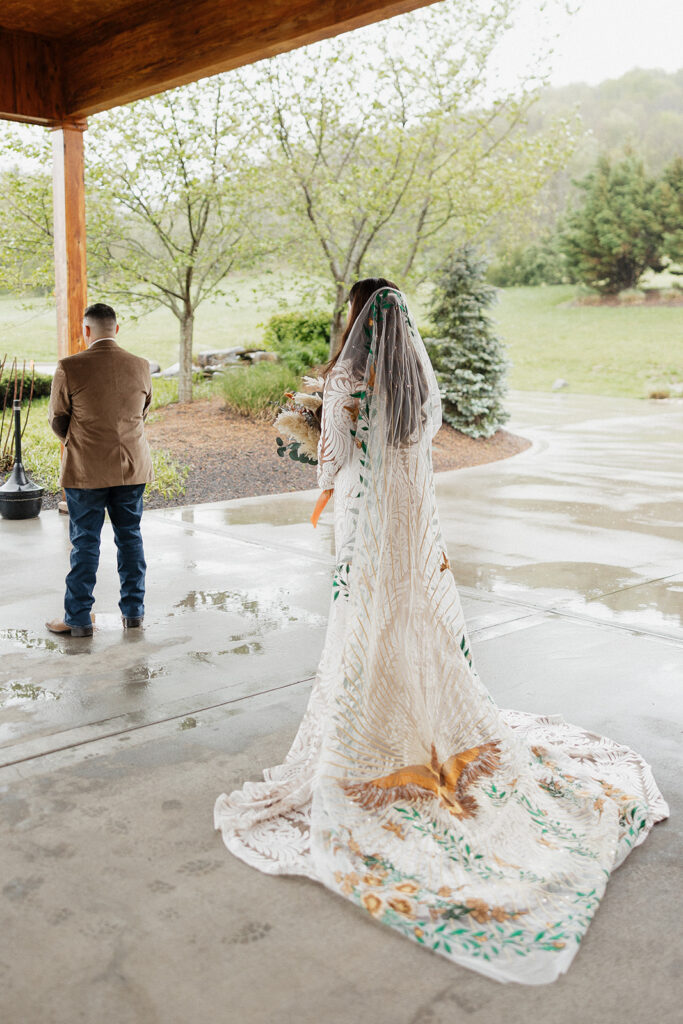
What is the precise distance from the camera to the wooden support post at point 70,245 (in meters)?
8.09

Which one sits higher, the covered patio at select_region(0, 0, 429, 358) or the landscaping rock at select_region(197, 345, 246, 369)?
the covered patio at select_region(0, 0, 429, 358)

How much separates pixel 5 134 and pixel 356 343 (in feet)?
36.9

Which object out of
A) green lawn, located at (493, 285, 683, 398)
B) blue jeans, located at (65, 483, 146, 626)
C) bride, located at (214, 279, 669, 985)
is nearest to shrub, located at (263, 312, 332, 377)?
blue jeans, located at (65, 483, 146, 626)

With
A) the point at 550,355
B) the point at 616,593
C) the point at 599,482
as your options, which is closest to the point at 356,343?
the point at 616,593

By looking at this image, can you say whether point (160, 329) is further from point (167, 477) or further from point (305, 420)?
point (305, 420)

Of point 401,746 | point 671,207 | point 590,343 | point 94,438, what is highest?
point 671,207

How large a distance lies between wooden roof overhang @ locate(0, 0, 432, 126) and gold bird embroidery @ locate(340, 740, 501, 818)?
13.5 ft

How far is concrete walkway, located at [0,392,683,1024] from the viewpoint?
2312 mm

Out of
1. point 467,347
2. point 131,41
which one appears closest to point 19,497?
point 131,41

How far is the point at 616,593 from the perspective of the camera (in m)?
6.16

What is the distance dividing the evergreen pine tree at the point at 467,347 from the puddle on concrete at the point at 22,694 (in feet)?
35.3

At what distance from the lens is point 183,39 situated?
6.52 metres

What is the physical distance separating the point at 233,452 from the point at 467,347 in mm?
4949

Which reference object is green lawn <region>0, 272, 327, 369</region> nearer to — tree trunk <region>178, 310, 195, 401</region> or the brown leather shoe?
tree trunk <region>178, 310, 195, 401</region>
